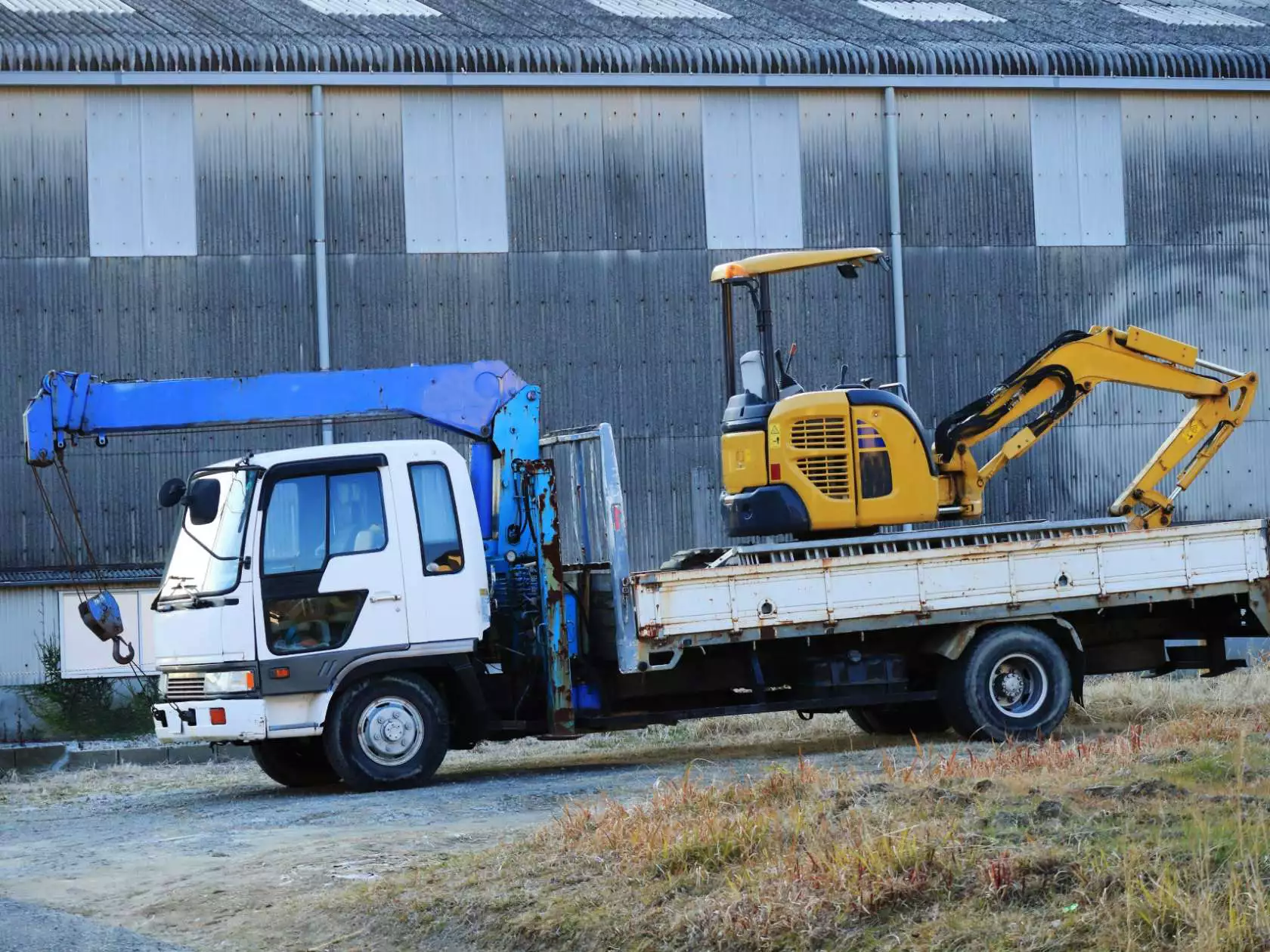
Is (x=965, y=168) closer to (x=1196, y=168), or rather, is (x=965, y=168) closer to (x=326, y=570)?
(x=1196, y=168)

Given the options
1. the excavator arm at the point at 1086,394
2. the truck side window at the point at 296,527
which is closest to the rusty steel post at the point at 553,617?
the truck side window at the point at 296,527

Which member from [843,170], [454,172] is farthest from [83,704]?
[843,170]

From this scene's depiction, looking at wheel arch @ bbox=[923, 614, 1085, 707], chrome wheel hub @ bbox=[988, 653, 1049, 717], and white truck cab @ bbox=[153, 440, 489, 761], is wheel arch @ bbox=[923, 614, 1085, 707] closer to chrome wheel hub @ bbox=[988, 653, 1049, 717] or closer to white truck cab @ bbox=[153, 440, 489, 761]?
chrome wheel hub @ bbox=[988, 653, 1049, 717]

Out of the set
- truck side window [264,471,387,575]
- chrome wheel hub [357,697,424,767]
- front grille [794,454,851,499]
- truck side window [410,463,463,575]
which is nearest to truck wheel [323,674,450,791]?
chrome wheel hub [357,697,424,767]

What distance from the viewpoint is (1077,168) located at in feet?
72.2

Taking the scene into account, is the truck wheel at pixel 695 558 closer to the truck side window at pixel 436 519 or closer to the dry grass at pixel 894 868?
the truck side window at pixel 436 519

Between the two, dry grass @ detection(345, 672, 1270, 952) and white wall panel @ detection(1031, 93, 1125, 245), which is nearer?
dry grass @ detection(345, 672, 1270, 952)

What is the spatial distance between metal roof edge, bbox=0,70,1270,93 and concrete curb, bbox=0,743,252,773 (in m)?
7.37

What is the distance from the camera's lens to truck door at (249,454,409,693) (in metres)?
12.2

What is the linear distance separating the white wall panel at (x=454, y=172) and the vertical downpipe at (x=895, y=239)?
15.1ft

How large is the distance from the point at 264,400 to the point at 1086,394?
6882mm

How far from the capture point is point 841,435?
13.9m

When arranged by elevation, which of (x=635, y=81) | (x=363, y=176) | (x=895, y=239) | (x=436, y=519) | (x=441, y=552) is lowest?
(x=441, y=552)

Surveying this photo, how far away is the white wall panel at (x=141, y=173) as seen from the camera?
19.6 meters
